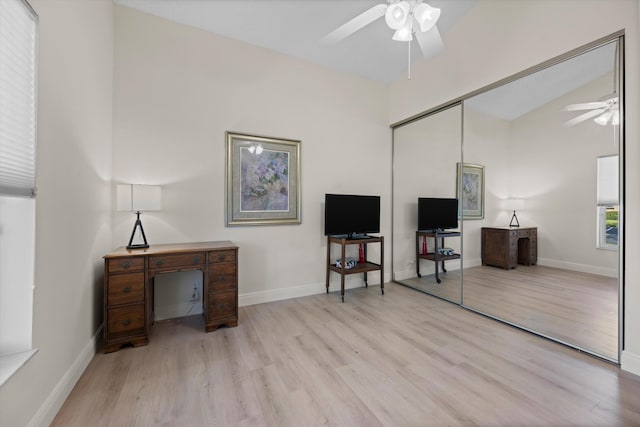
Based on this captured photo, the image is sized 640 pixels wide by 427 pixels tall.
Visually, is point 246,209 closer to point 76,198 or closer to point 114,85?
point 76,198

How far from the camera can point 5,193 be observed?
1099 millimetres

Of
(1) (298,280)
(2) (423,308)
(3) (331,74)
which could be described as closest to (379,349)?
(2) (423,308)

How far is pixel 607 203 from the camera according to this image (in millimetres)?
2084

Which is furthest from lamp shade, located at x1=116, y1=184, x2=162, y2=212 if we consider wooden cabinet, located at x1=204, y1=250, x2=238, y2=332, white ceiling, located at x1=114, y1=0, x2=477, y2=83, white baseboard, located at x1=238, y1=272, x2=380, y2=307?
white ceiling, located at x1=114, y1=0, x2=477, y2=83

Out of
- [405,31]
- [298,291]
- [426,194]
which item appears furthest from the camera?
[426,194]

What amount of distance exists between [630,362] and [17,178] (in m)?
3.91

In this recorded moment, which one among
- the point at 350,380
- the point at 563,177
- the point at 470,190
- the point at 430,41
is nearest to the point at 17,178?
the point at 350,380

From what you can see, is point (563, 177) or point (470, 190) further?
point (470, 190)

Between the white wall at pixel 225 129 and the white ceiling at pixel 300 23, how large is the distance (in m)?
0.12

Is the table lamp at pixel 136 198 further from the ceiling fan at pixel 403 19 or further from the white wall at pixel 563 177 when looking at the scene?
the white wall at pixel 563 177

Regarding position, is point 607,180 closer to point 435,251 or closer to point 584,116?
point 584,116

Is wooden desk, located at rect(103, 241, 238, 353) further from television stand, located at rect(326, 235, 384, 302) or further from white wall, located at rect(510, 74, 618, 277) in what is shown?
white wall, located at rect(510, 74, 618, 277)

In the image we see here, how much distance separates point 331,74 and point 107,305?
372 centimetres

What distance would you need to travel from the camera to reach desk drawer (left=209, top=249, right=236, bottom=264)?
Result: 2.54 metres
